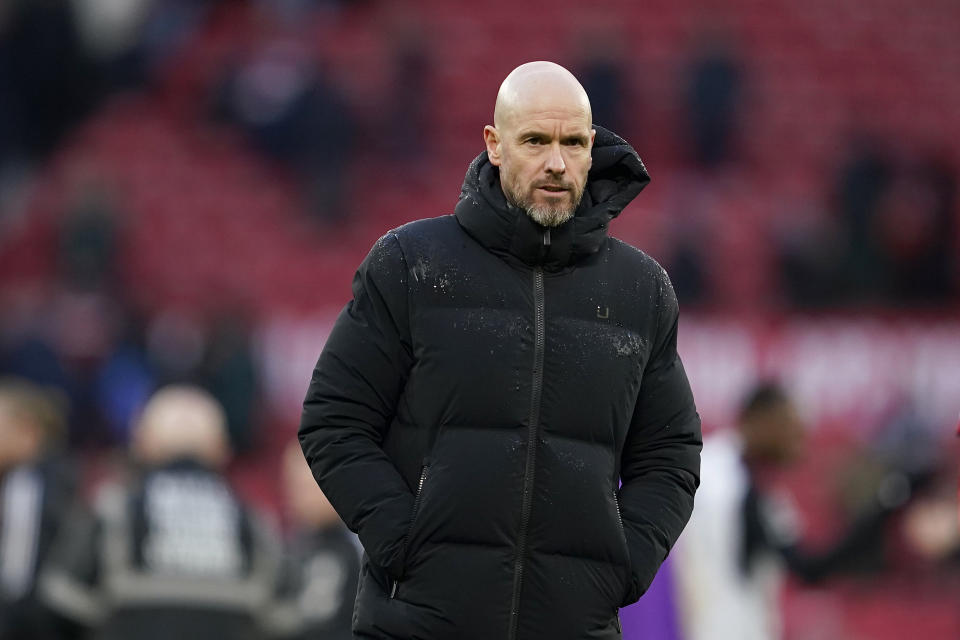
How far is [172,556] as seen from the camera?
6.56m

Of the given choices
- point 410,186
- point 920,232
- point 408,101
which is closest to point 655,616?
point 920,232

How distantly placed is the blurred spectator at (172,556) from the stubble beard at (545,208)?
10.0ft

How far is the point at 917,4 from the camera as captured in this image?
876 inches

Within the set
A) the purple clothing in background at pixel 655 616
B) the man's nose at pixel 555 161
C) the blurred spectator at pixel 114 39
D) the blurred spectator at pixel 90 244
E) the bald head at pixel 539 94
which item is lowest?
the purple clothing in background at pixel 655 616

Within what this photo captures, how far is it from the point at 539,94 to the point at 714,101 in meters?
15.1

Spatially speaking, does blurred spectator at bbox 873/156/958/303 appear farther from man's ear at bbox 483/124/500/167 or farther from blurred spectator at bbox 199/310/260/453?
man's ear at bbox 483/124/500/167

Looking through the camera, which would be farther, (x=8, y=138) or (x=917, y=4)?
(x=917, y=4)

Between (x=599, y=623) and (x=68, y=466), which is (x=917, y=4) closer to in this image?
(x=68, y=466)

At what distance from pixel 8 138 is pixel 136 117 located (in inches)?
68.6

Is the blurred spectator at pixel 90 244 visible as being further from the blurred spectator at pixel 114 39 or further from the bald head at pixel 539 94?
the bald head at pixel 539 94

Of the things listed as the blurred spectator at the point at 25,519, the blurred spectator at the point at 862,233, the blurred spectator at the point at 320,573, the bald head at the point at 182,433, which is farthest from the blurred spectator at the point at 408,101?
the bald head at the point at 182,433

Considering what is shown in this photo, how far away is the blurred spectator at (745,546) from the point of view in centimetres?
680

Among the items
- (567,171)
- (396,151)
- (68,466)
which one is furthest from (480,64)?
(567,171)

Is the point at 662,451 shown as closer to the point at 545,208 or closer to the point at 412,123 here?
the point at 545,208
